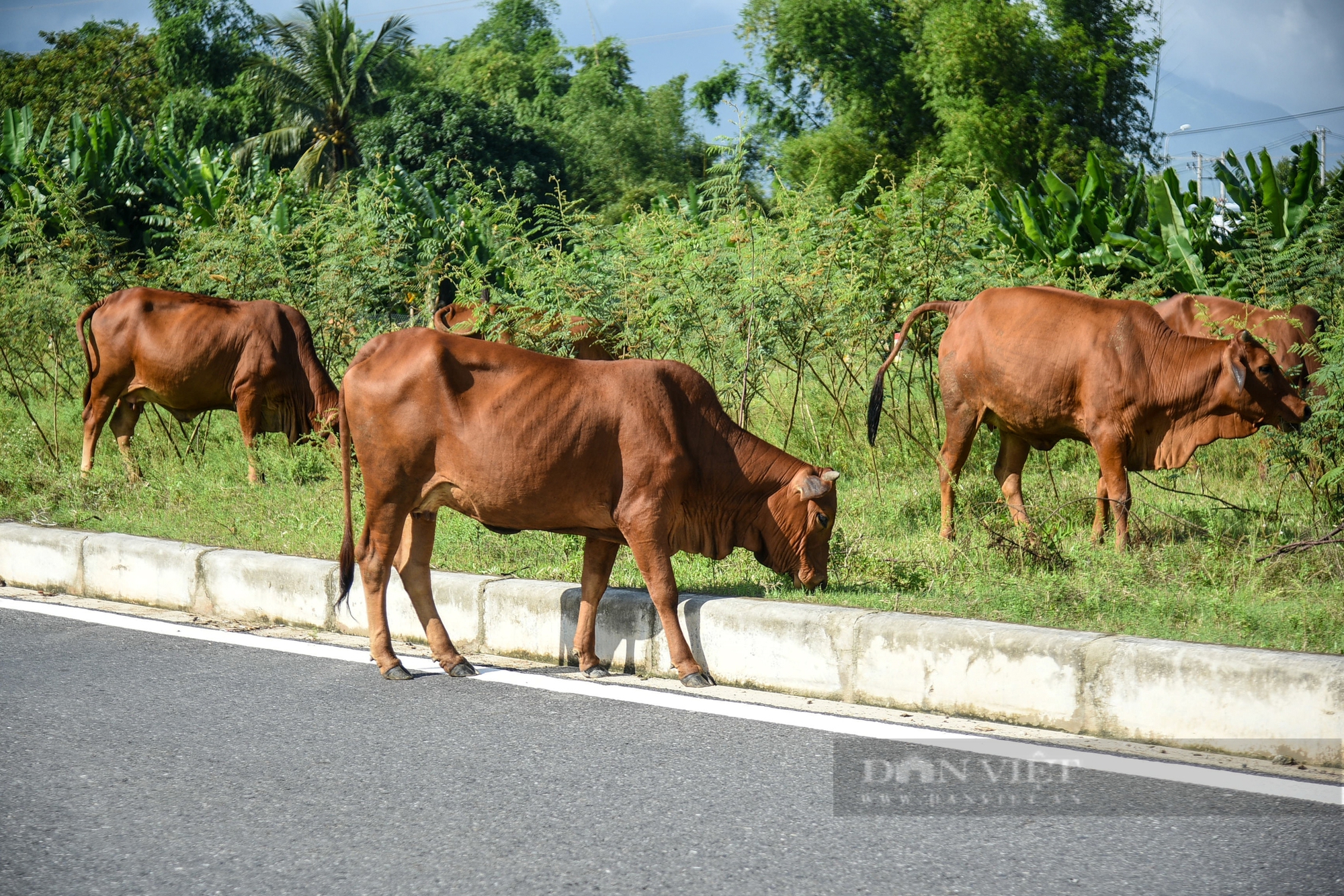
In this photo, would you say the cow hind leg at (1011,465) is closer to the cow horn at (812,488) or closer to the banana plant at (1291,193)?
the cow horn at (812,488)

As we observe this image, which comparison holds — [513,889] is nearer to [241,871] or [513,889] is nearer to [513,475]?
[241,871]

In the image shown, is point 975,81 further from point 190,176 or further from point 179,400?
point 179,400

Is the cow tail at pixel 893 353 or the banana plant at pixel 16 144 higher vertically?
the banana plant at pixel 16 144

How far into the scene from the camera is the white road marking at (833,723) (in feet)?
13.4

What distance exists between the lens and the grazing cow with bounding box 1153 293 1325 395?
27.2 feet

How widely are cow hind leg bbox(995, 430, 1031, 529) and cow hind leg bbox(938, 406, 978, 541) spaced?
254 mm

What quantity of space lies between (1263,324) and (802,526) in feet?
13.4

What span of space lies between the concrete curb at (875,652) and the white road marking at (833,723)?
0.23 metres

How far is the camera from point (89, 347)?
10828 millimetres

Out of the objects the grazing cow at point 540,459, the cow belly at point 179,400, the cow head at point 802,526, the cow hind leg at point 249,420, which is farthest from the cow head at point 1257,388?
the cow belly at point 179,400

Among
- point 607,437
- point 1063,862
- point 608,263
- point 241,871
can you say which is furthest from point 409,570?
point 608,263

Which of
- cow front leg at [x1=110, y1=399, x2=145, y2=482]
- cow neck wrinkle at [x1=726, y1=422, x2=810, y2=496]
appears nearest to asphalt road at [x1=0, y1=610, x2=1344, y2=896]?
cow neck wrinkle at [x1=726, y1=422, x2=810, y2=496]

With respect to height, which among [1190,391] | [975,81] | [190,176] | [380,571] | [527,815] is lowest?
[527,815]

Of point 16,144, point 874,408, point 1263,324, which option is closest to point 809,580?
point 874,408
